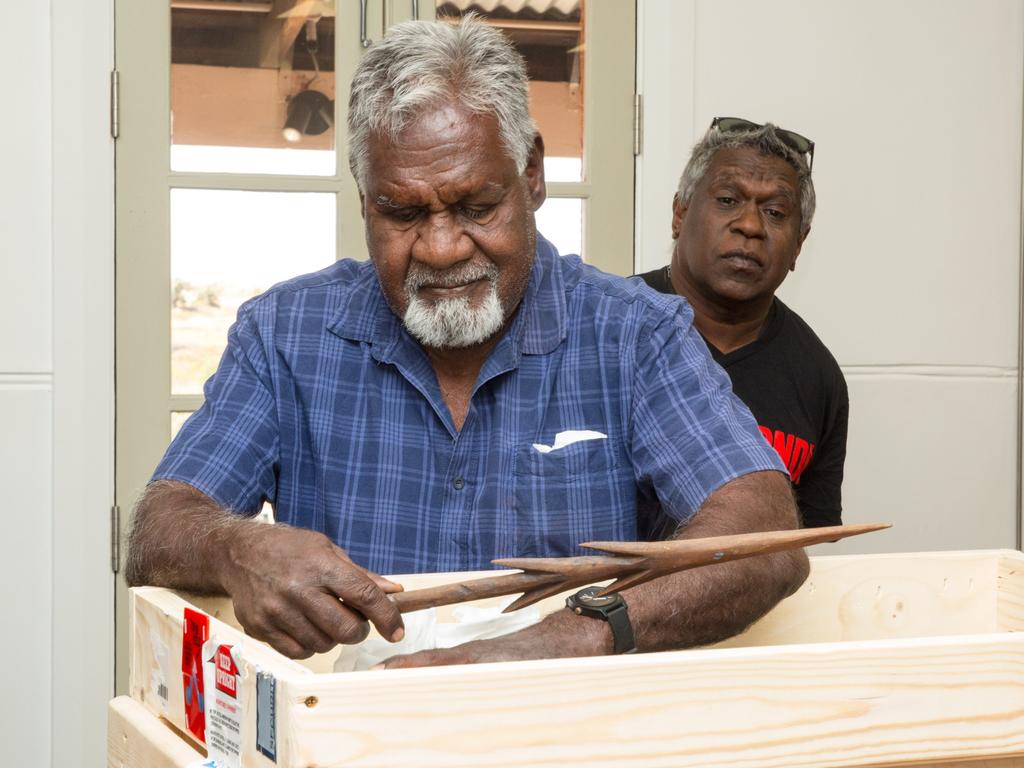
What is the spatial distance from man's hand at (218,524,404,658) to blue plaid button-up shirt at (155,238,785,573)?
40cm

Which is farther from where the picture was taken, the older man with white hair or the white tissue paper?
the older man with white hair

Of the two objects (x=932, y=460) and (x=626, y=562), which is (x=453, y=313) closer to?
(x=626, y=562)

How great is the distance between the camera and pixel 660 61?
3176mm

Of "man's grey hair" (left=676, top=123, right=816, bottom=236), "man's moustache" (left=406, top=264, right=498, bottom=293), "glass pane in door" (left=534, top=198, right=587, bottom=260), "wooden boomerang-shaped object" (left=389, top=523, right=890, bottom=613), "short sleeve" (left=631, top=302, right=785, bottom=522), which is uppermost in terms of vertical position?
"man's grey hair" (left=676, top=123, right=816, bottom=236)

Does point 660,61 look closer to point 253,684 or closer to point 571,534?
point 571,534

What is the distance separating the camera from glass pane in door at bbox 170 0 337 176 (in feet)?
9.59

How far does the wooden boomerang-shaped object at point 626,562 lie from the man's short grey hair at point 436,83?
0.73 meters

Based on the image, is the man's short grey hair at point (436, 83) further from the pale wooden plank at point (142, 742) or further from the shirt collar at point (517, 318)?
the pale wooden plank at point (142, 742)

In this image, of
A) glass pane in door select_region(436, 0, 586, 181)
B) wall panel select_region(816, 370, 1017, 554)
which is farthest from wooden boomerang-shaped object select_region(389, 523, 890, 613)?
wall panel select_region(816, 370, 1017, 554)

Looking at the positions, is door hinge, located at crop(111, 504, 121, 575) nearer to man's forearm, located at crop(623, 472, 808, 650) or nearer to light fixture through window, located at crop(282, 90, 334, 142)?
light fixture through window, located at crop(282, 90, 334, 142)

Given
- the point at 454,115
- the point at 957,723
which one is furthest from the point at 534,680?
the point at 454,115

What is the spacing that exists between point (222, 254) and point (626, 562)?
2006 mm

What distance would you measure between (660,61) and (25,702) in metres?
2.09

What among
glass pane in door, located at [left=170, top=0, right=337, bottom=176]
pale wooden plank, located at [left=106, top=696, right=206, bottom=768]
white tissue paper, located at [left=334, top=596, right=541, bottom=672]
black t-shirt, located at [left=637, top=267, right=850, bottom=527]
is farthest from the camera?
glass pane in door, located at [left=170, top=0, right=337, bottom=176]
